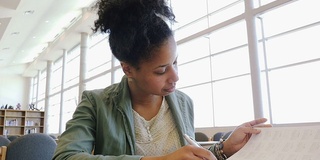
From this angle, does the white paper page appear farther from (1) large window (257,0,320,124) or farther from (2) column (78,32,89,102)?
(2) column (78,32,89,102)

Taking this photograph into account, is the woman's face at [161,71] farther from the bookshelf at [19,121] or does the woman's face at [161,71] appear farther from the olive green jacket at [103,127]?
the bookshelf at [19,121]

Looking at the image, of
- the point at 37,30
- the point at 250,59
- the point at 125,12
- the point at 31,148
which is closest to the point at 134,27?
the point at 125,12

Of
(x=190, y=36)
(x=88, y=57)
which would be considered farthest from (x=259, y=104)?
(x=88, y=57)

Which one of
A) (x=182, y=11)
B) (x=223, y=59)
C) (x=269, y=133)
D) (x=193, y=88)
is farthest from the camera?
(x=182, y=11)

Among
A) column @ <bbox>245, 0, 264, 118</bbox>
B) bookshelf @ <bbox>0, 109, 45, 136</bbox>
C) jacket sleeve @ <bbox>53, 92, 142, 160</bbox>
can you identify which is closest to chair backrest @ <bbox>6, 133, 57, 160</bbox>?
jacket sleeve @ <bbox>53, 92, 142, 160</bbox>

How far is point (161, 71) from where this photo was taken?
0.84 metres

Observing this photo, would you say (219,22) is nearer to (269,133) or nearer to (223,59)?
(223,59)

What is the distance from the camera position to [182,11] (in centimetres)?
744

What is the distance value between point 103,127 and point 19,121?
10913 mm

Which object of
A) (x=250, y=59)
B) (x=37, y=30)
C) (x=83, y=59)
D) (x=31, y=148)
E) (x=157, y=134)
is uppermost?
(x=37, y=30)

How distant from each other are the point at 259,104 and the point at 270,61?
2.73 feet

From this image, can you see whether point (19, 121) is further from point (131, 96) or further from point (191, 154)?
point (191, 154)

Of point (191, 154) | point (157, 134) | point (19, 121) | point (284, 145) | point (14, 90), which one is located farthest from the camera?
point (14, 90)

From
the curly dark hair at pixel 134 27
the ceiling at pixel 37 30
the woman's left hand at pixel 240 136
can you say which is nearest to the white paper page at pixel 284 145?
the woman's left hand at pixel 240 136
